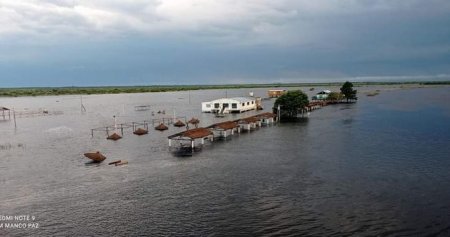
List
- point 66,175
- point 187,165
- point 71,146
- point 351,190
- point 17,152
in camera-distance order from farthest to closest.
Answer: point 71,146 < point 17,152 < point 187,165 < point 66,175 < point 351,190

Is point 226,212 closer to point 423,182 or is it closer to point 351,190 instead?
point 351,190

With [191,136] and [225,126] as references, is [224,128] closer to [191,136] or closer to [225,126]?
[225,126]

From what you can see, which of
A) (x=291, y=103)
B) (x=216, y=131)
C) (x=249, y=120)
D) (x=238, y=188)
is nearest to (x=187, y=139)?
(x=216, y=131)

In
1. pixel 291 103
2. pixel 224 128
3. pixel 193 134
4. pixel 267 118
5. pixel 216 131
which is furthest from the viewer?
pixel 291 103

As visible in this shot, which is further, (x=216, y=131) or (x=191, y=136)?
(x=216, y=131)

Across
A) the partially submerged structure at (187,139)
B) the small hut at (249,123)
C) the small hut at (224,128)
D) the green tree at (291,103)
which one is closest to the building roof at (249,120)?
the small hut at (249,123)

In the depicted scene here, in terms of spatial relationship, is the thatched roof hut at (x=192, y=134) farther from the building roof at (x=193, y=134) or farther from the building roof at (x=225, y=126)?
the building roof at (x=225, y=126)

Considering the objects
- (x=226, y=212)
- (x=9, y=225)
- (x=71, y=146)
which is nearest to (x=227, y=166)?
(x=226, y=212)

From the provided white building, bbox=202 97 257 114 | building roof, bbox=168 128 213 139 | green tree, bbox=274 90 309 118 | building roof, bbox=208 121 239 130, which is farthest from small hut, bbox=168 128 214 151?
white building, bbox=202 97 257 114
